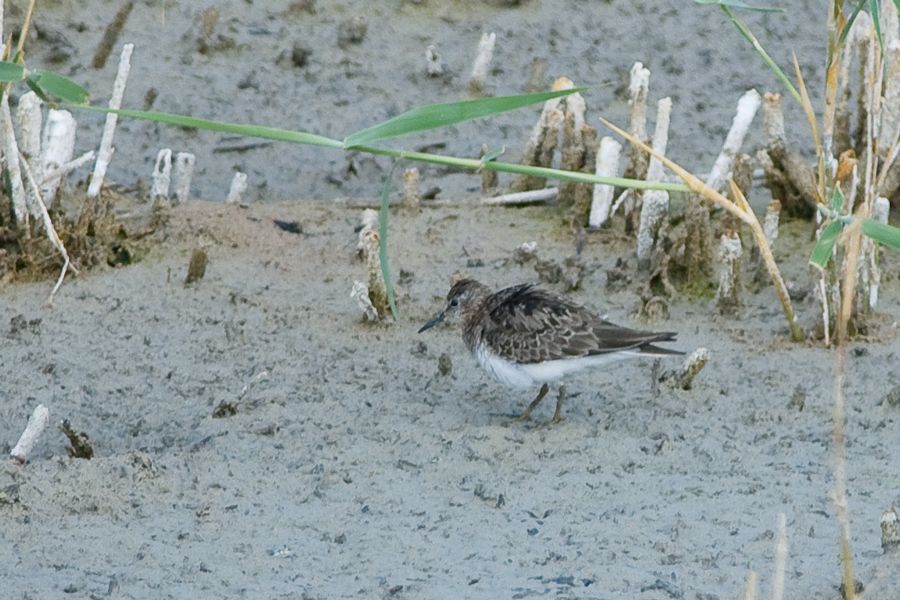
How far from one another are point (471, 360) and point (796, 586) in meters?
2.61

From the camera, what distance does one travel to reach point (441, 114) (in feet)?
12.9

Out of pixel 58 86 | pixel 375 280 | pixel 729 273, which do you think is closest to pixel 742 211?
pixel 58 86

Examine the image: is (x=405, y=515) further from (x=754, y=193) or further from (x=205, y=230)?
(x=754, y=193)

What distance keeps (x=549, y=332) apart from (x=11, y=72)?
10.1ft

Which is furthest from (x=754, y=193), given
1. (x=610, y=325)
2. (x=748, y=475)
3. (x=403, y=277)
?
(x=748, y=475)

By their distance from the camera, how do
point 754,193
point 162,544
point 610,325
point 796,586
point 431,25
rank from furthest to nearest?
point 431,25 < point 754,193 < point 610,325 < point 162,544 < point 796,586

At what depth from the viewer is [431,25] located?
10789 mm

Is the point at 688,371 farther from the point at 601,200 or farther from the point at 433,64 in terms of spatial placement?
the point at 433,64

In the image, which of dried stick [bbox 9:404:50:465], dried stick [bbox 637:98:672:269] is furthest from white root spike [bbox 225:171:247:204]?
dried stick [bbox 9:404:50:465]

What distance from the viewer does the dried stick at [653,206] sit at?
7.52 meters

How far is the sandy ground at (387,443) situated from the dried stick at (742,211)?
0.62ft

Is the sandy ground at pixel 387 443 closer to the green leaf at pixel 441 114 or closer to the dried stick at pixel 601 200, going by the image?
the dried stick at pixel 601 200

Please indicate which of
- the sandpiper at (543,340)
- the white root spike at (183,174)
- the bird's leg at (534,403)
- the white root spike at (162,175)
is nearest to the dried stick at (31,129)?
the white root spike at (162,175)

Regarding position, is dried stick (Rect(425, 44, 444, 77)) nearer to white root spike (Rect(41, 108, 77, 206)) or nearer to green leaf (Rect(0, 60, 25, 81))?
white root spike (Rect(41, 108, 77, 206))
